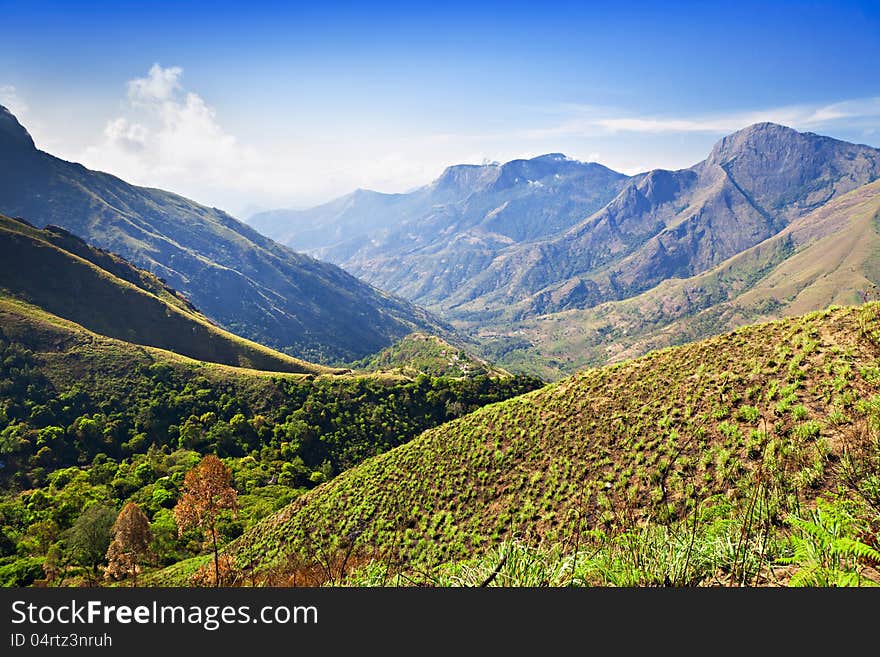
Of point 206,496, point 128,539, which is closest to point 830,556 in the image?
point 206,496

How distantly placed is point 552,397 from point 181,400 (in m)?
89.1

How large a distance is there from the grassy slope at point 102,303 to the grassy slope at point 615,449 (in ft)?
380

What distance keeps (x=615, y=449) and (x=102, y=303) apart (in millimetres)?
165294

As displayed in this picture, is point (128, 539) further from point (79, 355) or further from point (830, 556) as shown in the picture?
point (79, 355)

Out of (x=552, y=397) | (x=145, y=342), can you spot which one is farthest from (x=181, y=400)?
(x=552, y=397)

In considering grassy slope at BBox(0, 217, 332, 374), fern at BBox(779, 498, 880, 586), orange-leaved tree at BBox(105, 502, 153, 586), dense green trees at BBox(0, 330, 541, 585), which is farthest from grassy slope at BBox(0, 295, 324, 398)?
fern at BBox(779, 498, 880, 586)

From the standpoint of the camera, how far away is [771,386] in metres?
20.9

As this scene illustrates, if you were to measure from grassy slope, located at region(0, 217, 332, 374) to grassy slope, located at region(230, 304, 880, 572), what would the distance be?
380ft

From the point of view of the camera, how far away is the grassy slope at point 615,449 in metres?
17.5

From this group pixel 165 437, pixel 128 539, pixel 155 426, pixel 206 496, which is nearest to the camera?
pixel 206 496

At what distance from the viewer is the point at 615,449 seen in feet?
76.6

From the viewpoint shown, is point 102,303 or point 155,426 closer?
point 155,426

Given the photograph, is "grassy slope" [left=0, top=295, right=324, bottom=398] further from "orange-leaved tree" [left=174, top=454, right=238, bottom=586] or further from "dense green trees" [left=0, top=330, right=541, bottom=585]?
"orange-leaved tree" [left=174, top=454, right=238, bottom=586]

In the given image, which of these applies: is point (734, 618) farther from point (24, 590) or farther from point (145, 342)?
point (145, 342)
